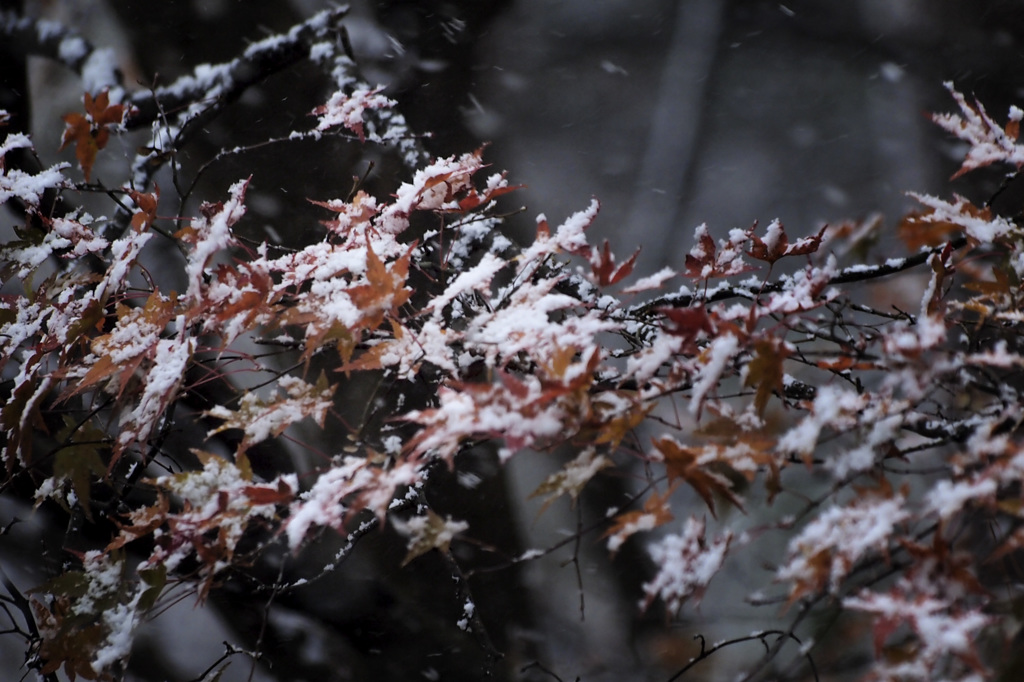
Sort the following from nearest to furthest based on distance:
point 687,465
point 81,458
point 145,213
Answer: point 687,465, point 145,213, point 81,458

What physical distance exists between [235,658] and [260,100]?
8.36 ft

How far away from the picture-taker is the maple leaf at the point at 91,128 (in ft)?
3.06

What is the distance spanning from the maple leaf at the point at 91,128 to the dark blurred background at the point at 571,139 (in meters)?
1.65

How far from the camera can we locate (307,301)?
3.04 feet

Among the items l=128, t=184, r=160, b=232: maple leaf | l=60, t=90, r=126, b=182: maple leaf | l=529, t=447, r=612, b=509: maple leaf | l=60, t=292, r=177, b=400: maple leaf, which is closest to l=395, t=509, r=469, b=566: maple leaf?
l=529, t=447, r=612, b=509: maple leaf

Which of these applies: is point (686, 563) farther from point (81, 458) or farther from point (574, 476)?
point (81, 458)

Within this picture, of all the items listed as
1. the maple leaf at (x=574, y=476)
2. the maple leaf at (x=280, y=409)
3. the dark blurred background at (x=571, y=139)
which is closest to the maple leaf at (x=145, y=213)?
the maple leaf at (x=280, y=409)

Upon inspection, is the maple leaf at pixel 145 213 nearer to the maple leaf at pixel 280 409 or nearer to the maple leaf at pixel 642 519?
the maple leaf at pixel 280 409

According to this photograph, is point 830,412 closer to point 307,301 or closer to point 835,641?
A: point 307,301

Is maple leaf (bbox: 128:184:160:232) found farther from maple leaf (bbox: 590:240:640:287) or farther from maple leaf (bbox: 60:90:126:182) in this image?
maple leaf (bbox: 590:240:640:287)

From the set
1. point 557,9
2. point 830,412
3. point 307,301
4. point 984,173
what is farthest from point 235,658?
point 984,173

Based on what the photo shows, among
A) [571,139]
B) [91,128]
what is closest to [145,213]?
[91,128]

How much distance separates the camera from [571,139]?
3146 mm

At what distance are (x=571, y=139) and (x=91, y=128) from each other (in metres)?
2.49
